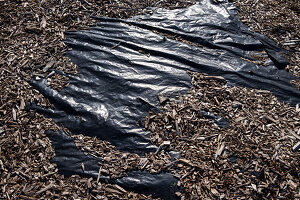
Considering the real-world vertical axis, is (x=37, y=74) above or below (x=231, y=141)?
above

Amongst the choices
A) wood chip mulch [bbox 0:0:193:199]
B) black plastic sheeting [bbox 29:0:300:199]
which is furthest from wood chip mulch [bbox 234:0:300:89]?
wood chip mulch [bbox 0:0:193:199]

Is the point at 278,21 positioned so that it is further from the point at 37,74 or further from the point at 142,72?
the point at 37,74

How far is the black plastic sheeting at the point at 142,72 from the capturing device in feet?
8.00

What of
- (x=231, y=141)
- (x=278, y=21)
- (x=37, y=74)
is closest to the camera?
(x=231, y=141)

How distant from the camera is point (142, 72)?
305 cm

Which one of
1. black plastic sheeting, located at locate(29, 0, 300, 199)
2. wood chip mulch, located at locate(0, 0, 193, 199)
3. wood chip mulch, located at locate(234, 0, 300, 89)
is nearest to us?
wood chip mulch, located at locate(0, 0, 193, 199)

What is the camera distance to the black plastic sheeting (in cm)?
244

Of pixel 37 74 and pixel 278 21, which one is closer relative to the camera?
pixel 37 74

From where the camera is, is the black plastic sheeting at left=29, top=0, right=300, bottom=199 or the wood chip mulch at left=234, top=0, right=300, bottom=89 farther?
the wood chip mulch at left=234, top=0, right=300, bottom=89

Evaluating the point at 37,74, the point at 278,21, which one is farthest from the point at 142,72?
the point at 278,21

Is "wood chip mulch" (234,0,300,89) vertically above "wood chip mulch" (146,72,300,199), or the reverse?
"wood chip mulch" (234,0,300,89)

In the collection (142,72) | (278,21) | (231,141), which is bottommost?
(231,141)

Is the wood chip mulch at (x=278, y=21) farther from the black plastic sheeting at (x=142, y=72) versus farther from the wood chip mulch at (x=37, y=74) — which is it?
the wood chip mulch at (x=37, y=74)

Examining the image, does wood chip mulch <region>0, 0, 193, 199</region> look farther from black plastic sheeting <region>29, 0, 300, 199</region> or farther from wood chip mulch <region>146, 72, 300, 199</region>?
wood chip mulch <region>146, 72, 300, 199</region>
